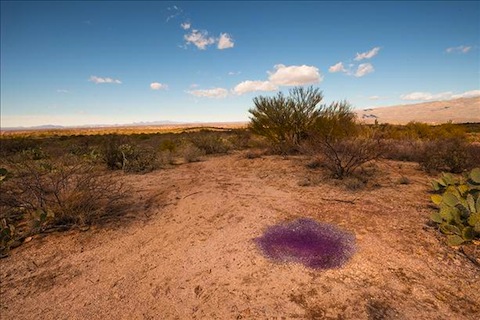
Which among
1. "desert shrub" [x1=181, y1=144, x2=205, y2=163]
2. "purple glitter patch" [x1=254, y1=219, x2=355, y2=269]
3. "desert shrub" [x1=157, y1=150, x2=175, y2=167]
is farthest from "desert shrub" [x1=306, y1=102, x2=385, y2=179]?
"desert shrub" [x1=157, y1=150, x2=175, y2=167]

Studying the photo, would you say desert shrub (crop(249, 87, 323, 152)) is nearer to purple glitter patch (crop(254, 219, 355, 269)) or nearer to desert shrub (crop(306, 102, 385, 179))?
desert shrub (crop(306, 102, 385, 179))

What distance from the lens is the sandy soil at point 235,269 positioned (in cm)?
310

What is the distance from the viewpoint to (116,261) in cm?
434

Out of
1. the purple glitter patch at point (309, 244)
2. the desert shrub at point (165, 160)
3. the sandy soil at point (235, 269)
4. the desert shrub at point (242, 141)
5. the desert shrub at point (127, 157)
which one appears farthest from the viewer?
the desert shrub at point (242, 141)

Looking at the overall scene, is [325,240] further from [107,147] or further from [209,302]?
[107,147]

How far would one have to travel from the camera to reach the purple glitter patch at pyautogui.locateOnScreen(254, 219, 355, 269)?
12.5ft

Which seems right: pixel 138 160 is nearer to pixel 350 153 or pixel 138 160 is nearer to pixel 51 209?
pixel 51 209

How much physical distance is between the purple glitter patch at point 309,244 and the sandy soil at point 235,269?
0.46 ft

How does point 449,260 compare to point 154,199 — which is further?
point 154,199

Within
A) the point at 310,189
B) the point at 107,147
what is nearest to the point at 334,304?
the point at 310,189

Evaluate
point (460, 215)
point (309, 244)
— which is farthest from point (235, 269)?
point (460, 215)

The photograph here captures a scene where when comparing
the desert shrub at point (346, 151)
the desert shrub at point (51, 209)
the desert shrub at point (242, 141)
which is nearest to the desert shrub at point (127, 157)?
the desert shrub at point (51, 209)

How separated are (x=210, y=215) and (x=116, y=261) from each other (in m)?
1.89

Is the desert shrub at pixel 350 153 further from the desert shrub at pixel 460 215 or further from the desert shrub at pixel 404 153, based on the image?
the desert shrub at pixel 404 153
